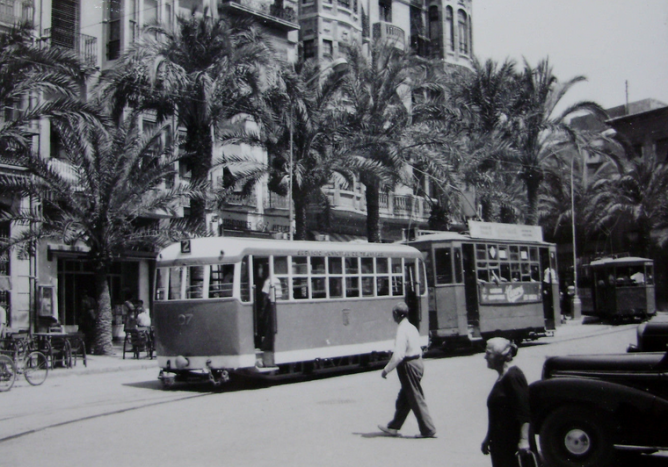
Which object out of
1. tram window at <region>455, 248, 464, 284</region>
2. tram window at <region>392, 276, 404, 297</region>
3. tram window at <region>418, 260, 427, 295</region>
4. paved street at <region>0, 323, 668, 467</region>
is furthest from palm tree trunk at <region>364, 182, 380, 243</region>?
paved street at <region>0, 323, 668, 467</region>

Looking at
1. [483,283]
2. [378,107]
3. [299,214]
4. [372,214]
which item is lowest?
[483,283]

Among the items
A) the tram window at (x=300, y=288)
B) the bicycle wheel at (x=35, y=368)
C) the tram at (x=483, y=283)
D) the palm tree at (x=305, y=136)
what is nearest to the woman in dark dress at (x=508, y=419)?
the tram window at (x=300, y=288)

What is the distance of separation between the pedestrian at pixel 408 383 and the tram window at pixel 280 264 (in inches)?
256

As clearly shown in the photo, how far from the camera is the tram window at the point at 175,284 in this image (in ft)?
51.5

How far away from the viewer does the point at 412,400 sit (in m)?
9.42

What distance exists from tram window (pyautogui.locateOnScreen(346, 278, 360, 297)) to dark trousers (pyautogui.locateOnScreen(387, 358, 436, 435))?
814 centimetres

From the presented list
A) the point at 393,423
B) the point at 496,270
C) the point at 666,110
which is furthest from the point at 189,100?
the point at 666,110

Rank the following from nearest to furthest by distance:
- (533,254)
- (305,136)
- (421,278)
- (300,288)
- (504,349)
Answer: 1. (504,349)
2. (300,288)
3. (421,278)
4. (533,254)
5. (305,136)

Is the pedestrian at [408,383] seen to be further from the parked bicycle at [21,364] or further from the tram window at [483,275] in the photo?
the tram window at [483,275]

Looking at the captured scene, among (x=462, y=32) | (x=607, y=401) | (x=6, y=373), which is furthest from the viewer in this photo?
(x=462, y=32)

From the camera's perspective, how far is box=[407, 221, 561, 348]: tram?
21.1m

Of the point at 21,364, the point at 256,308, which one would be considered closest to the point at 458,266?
the point at 256,308

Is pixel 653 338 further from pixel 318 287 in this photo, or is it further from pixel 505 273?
pixel 505 273

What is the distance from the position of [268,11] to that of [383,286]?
804 inches
